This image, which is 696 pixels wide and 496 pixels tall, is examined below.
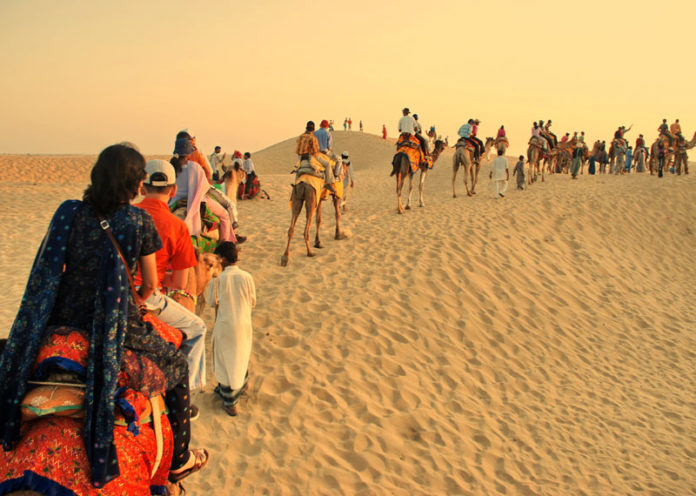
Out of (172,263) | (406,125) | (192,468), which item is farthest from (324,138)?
(192,468)

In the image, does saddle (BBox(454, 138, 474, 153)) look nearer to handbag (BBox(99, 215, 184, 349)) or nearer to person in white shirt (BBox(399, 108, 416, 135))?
person in white shirt (BBox(399, 108, 416, 135))

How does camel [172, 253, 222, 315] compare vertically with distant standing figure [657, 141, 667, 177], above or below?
below

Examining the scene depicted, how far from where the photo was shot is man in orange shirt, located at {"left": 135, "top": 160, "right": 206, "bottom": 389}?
10.4ft

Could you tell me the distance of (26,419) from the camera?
2.04 metres

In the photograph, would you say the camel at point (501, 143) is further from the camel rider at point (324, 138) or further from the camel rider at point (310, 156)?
the camel rider at point (310, 156)

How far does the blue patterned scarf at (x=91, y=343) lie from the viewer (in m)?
2.03

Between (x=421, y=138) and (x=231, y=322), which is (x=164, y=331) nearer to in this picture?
(x=231, y=322)

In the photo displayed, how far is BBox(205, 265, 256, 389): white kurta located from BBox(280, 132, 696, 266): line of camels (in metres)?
4.28

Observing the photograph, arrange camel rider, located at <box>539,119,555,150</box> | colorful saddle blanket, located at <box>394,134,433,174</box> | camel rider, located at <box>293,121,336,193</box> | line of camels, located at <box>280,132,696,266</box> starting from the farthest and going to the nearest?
camel rider, located at <box>539,119,555,150</box> < colorful saddle blanket, located at <box>394,134,433,174</box> < line of camels, located at <box>280,132,696,266</box> < camel rider, located at <box>293,121,336,193</box>

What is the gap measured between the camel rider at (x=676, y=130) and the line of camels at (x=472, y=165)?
14 cm

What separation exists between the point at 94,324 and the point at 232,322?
2.85 m

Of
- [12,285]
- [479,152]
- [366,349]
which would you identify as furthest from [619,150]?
[12,285]

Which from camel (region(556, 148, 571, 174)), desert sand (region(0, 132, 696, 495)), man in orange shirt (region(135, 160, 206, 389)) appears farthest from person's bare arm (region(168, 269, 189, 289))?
camel (region(556, 148, 571, 174))

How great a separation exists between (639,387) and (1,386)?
7393mm
